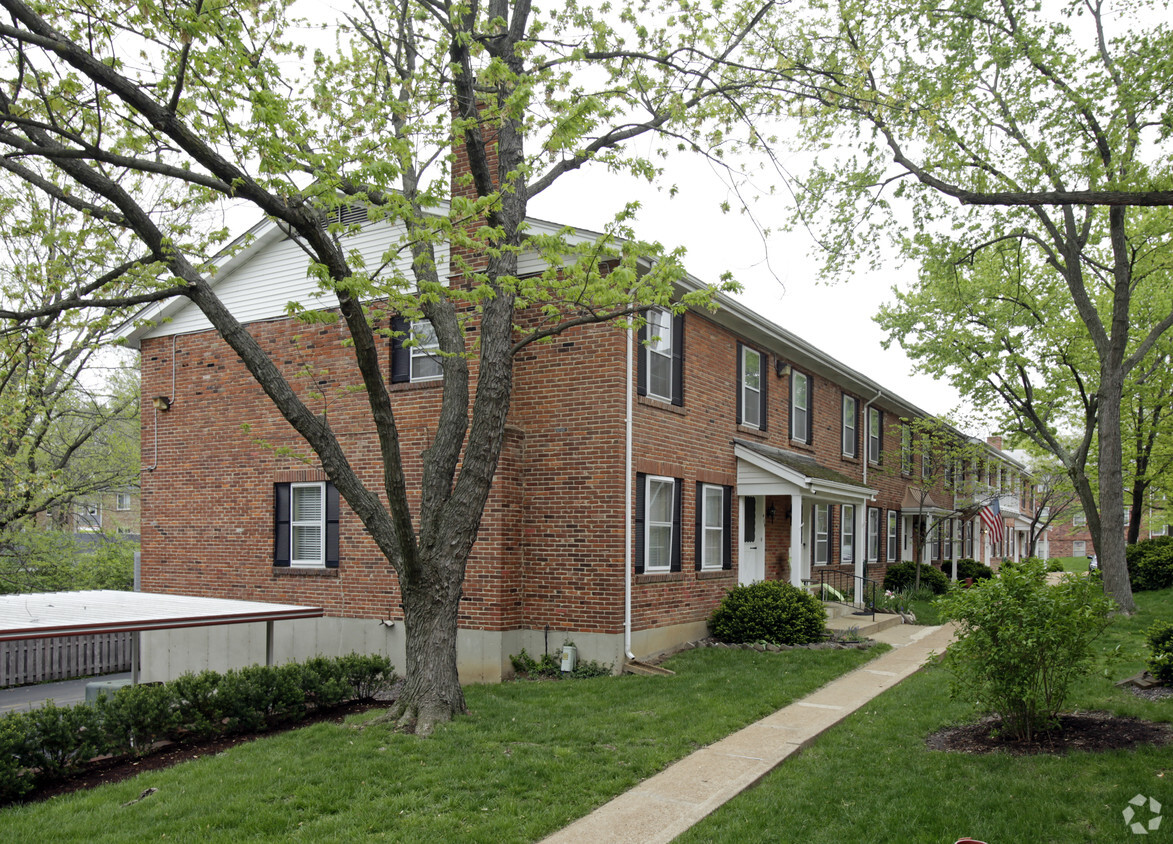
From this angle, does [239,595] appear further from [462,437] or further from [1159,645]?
[1159,645]

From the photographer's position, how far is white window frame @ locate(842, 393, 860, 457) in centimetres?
2186

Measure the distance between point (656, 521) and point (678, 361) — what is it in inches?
103

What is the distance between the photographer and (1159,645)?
31.0ft

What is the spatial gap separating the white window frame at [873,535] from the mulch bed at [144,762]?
55.3ft

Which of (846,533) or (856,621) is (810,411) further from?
(856,621)

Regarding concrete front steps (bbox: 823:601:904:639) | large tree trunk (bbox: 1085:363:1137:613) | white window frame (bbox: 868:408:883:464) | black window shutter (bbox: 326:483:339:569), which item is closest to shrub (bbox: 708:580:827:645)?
concrete front steps (bbox: 823:601:904:639)

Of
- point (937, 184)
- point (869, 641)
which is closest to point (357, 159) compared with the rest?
point (937, 184)

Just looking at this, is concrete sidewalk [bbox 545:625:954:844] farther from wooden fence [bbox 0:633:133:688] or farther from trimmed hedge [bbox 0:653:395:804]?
wooden fence [bbox 0:633:133:688]

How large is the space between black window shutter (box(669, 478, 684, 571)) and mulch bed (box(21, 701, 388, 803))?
583 centimetres

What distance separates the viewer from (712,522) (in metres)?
15.2

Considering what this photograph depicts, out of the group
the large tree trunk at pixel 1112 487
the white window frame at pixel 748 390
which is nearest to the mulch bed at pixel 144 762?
the white window frame at pixel 748 390

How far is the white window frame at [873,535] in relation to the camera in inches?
918

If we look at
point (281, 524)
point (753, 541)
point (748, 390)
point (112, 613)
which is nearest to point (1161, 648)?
point (753, 541)

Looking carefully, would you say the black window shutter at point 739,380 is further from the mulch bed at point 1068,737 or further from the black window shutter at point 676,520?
the mulch bed at point 1068,737
